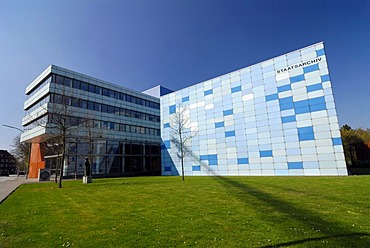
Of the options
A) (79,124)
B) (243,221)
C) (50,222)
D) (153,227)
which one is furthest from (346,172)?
(79,124)

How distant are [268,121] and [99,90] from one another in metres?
33.9

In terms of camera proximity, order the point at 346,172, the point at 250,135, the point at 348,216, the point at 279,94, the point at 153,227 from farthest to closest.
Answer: the point at 250,135, the point at 279,94, the point at 346,172, the point at 348,216, the point at 153,227

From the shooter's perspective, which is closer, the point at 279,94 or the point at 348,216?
the point at 348,216

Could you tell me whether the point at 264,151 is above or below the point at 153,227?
above

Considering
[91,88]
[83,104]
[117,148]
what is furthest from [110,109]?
[117,148]

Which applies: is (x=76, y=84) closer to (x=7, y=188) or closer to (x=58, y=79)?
(x=58, y=79)

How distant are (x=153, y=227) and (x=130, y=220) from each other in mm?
1369

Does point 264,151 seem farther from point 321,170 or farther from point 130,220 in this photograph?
point 130,220

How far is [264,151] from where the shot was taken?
1236 inches

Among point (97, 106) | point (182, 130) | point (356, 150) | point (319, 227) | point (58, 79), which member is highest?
point (58, 79)

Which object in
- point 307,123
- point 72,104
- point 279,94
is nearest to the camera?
point 307,123

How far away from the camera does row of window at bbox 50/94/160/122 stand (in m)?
38.1

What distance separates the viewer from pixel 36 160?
47.3 m

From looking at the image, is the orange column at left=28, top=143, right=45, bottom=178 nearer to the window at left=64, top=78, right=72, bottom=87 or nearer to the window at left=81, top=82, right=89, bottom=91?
the window at left=64, top=78, right=72, bottom=87
